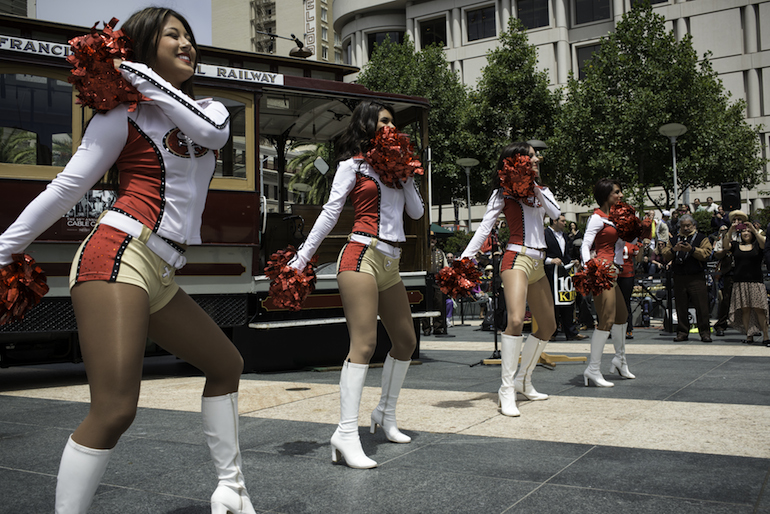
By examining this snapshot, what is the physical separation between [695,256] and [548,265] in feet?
8.00

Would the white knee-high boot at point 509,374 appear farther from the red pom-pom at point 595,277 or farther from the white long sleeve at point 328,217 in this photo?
the white long sleeve at point 328,217

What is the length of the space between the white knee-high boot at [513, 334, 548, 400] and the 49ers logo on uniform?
4079mm

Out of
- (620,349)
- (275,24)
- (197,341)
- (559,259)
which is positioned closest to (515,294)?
(620,349)

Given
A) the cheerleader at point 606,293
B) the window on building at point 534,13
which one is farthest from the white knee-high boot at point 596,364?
the window on building at point 534,13

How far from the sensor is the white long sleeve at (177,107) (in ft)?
7.55

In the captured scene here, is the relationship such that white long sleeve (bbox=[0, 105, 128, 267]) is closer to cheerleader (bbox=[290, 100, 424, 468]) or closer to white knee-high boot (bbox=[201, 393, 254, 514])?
white knee-high boot (bbox=[201, 393, 254, 514])

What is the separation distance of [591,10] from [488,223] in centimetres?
4563

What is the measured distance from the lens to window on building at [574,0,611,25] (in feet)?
149

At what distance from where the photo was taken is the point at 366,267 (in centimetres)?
398

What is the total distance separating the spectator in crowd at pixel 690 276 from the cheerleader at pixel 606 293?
4.87m

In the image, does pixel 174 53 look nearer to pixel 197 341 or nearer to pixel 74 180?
pixel 74 180

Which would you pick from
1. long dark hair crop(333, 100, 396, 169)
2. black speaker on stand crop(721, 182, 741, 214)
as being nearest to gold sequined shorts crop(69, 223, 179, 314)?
long dark hair crop(333, 100, 396, 169)

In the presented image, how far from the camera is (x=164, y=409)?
18.8 ft

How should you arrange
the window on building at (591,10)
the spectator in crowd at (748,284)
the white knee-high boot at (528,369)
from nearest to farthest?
the white knee-high boot at (528,369) → the spectator in crowd at (748,284) → the window on building at (591,10)
